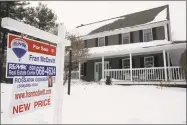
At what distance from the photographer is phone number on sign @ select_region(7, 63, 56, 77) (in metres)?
2.60

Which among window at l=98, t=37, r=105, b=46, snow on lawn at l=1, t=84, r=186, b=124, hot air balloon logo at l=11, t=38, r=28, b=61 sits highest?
window at l=98, t=37, r=105, b=46

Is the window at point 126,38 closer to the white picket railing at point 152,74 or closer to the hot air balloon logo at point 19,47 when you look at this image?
the white picket railing at point 152,74

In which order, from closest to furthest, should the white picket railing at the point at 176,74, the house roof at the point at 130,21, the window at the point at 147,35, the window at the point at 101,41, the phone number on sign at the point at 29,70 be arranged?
1. the phone number on sign at the point at 29,70
2. the white picket railing at the point at 176,74
3. the window at the point at 147,35
4. the house roof at the point at 130,21
5. the window at the point at 101,41

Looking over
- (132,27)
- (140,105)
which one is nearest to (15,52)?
(140,105)

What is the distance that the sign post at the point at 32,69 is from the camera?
2.66 metres

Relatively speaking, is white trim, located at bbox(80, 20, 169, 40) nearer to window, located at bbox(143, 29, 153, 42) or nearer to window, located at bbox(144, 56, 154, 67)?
window, located at bbox(143, 29, 153, 42)

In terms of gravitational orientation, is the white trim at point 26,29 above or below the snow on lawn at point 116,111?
above

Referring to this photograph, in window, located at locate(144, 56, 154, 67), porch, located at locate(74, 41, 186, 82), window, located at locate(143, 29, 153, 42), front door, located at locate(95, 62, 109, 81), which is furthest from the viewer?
front door, located at locate(95, 62, 109, 81)

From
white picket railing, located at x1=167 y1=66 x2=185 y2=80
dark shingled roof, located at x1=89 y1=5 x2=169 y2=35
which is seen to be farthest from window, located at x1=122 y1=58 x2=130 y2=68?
white picket railing, located at x1=167 y1=66 x2=185 y2=80

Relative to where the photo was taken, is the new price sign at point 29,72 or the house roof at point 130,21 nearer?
the new price sign at point 29,72

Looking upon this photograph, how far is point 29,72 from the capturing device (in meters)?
2.92

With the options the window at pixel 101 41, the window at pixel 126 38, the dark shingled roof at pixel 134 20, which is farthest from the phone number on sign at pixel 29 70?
the window at pixel 101 41

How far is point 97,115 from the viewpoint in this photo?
5.44 metres

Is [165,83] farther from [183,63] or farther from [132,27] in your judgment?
[132,27]
